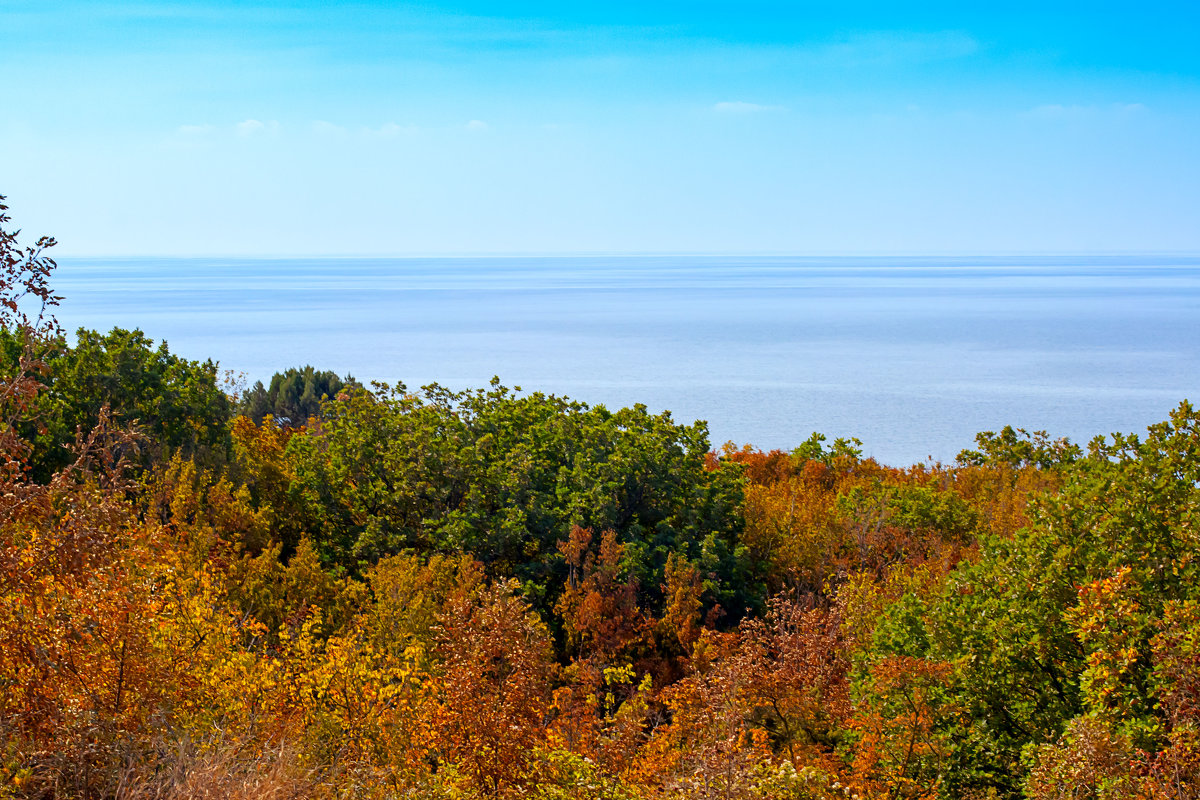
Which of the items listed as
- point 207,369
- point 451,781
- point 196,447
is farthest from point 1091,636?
point 207,369

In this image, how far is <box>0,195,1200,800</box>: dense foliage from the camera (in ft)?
39.5

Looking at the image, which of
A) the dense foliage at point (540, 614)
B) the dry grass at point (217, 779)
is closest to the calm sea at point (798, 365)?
the dense foliage at point (540, 614)

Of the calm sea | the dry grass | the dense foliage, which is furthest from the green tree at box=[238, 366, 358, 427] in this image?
the dry grass

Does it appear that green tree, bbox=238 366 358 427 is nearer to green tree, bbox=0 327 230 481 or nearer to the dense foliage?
green tree, bbox=0 327 230 481

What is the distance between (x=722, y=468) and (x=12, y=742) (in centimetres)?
2387

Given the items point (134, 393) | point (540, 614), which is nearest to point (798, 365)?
point (134, 393)

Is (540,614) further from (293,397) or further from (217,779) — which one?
(293,397)

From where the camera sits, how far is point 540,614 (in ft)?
74.6

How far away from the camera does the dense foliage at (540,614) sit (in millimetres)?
12031

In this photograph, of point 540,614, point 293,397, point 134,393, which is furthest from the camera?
point 293,397

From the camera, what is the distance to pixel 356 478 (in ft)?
107

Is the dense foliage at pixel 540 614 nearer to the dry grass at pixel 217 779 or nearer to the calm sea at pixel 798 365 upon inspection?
the dry grass at pixel 217 779

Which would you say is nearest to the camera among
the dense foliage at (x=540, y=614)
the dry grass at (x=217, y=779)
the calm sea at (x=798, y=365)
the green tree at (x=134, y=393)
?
the dry grass at (x=217, y=779)

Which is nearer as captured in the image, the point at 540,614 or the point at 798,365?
the point at 540,614
